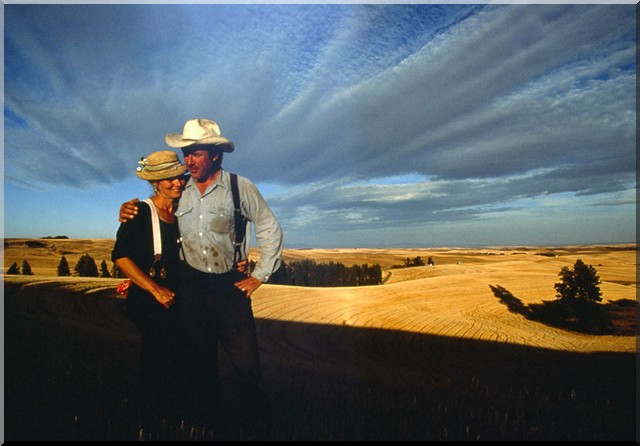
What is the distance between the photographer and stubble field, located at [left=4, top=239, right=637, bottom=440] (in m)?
3.67

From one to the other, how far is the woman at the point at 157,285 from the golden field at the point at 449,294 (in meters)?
1.79

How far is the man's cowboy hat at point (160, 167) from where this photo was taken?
367cm

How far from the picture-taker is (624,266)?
674 cm

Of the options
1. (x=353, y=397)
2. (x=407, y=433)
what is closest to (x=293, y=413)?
(x=353, y=397)

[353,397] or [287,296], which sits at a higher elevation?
[287,296]

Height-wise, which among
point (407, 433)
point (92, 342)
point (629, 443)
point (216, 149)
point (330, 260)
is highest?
point (216, 149)

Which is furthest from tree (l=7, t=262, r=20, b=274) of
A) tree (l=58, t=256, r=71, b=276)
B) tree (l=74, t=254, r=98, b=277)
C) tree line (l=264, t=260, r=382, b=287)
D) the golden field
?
tree line (l=264, t=260, r=382, b=287)

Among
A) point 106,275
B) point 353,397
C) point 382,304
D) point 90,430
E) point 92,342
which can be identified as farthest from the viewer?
point 382,304

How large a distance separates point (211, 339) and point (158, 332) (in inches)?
20.4

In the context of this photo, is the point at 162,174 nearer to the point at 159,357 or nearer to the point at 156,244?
the point at 156,244

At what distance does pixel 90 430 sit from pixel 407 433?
9.63ft

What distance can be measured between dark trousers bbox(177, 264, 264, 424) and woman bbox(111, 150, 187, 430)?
0.44ft

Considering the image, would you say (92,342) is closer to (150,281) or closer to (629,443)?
(150,281)

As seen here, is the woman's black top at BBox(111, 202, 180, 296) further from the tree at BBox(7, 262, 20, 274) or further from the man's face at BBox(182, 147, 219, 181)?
the tree at BBox(7, 262, 20, 274)
